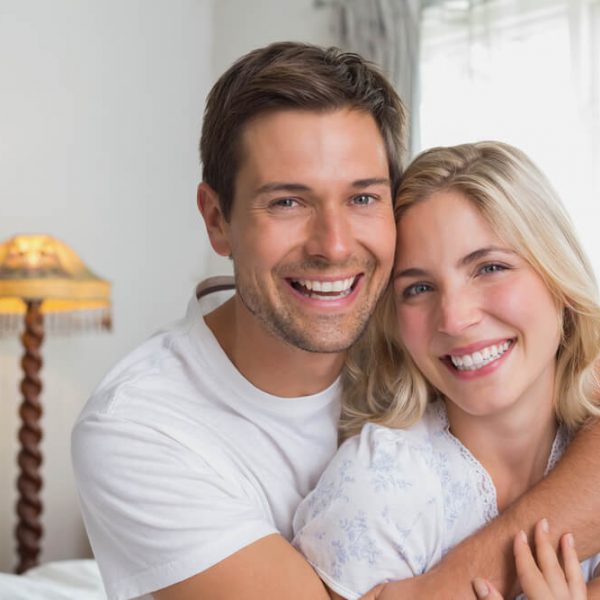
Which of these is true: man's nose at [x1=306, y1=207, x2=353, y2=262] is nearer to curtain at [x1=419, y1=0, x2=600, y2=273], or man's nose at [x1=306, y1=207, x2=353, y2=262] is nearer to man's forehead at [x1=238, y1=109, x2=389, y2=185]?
man's forehead at [x1=238, y1=109, x2=389, y2=185]

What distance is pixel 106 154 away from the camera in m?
4.22

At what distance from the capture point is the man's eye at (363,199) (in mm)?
1560

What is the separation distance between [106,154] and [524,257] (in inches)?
121

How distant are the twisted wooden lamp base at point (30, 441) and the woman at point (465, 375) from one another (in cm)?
212

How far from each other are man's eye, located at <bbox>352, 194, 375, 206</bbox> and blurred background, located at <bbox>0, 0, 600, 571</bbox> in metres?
2.30

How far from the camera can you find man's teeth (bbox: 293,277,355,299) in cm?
157

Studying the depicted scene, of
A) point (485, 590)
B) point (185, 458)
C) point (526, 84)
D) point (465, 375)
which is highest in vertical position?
point (526, 84)

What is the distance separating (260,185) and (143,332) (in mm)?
3037

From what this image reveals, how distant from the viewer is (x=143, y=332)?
14.8 ft

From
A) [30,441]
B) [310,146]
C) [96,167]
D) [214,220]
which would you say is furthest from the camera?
[96,167]

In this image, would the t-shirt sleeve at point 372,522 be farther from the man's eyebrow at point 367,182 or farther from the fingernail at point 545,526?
the man's eyebrow at point 367,182

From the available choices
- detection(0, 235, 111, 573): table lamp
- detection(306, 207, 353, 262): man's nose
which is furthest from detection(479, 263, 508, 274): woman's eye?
detection(0, 235, 111, 573): table lamp

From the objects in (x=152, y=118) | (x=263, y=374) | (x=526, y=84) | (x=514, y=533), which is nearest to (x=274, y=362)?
(x=263, y=374)

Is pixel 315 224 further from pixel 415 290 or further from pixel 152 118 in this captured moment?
pixel 152 118
